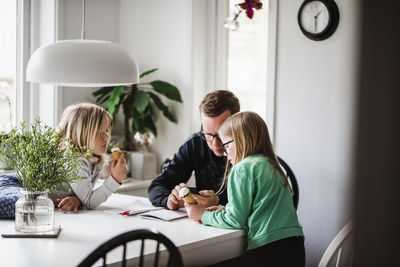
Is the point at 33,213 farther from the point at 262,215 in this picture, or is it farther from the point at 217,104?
the point at 217,104

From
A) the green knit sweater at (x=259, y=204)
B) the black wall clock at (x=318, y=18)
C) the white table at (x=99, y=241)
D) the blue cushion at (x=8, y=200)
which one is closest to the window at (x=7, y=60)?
the blue cushion at (x=8, y=200)

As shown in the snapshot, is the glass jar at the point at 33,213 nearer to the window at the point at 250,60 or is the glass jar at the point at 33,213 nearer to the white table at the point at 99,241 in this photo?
the white table at the point at 99,241

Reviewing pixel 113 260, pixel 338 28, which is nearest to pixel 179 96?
pixel 338 28

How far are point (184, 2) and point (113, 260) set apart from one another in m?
2.23

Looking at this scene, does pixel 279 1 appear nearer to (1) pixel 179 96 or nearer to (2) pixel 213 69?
(2) pixel 213 69

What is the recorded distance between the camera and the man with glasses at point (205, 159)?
2.15 metres

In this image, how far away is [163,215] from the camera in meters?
1.91

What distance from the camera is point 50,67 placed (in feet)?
5.52

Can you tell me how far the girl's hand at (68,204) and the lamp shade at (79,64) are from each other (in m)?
0.51

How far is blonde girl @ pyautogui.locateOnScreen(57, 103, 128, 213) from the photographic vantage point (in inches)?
77.5

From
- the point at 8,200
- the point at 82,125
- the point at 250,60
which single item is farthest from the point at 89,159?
the point at 250,60

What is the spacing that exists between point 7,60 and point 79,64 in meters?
1.67

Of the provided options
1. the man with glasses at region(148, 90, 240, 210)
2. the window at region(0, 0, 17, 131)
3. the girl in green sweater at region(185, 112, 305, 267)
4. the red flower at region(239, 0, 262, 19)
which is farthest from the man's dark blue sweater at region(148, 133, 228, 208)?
the window at region(0, 0, 17, 131)

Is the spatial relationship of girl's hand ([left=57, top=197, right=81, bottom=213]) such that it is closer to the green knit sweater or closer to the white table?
the white table
